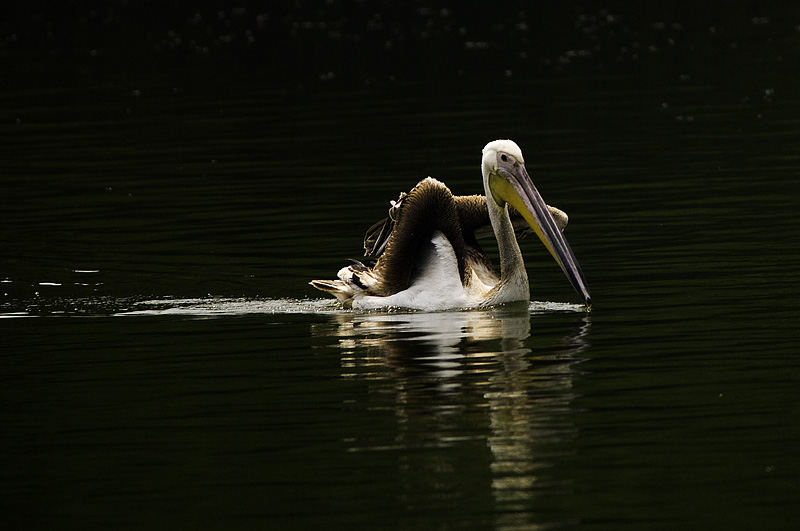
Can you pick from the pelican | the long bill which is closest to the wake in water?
the pelican

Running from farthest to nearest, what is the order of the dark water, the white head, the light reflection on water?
the white head < the light reflection on water < the dark water

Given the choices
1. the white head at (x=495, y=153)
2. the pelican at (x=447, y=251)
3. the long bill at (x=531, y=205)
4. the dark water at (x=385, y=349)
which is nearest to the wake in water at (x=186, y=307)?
the dark water at (x=385, y=349)

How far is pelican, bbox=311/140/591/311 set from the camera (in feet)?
34.3

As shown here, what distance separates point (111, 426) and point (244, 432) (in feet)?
2.33

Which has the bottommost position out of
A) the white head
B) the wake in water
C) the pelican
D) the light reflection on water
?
the light reflection on water

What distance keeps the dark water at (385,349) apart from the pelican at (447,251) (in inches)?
8.1

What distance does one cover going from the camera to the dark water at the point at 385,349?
636 centimetres

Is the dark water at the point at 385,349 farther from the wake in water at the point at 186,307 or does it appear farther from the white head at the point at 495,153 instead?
the white head at the point at 495,153

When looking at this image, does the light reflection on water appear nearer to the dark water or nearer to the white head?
the dark water

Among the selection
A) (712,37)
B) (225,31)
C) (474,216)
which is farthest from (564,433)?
(225,31)

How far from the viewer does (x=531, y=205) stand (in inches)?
419

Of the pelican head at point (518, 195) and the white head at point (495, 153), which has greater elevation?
the white head at point (495, 153)

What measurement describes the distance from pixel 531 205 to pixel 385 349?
6.29 feet

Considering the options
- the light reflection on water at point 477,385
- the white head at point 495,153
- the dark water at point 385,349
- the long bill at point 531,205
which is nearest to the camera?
the dark water at point 385,349
